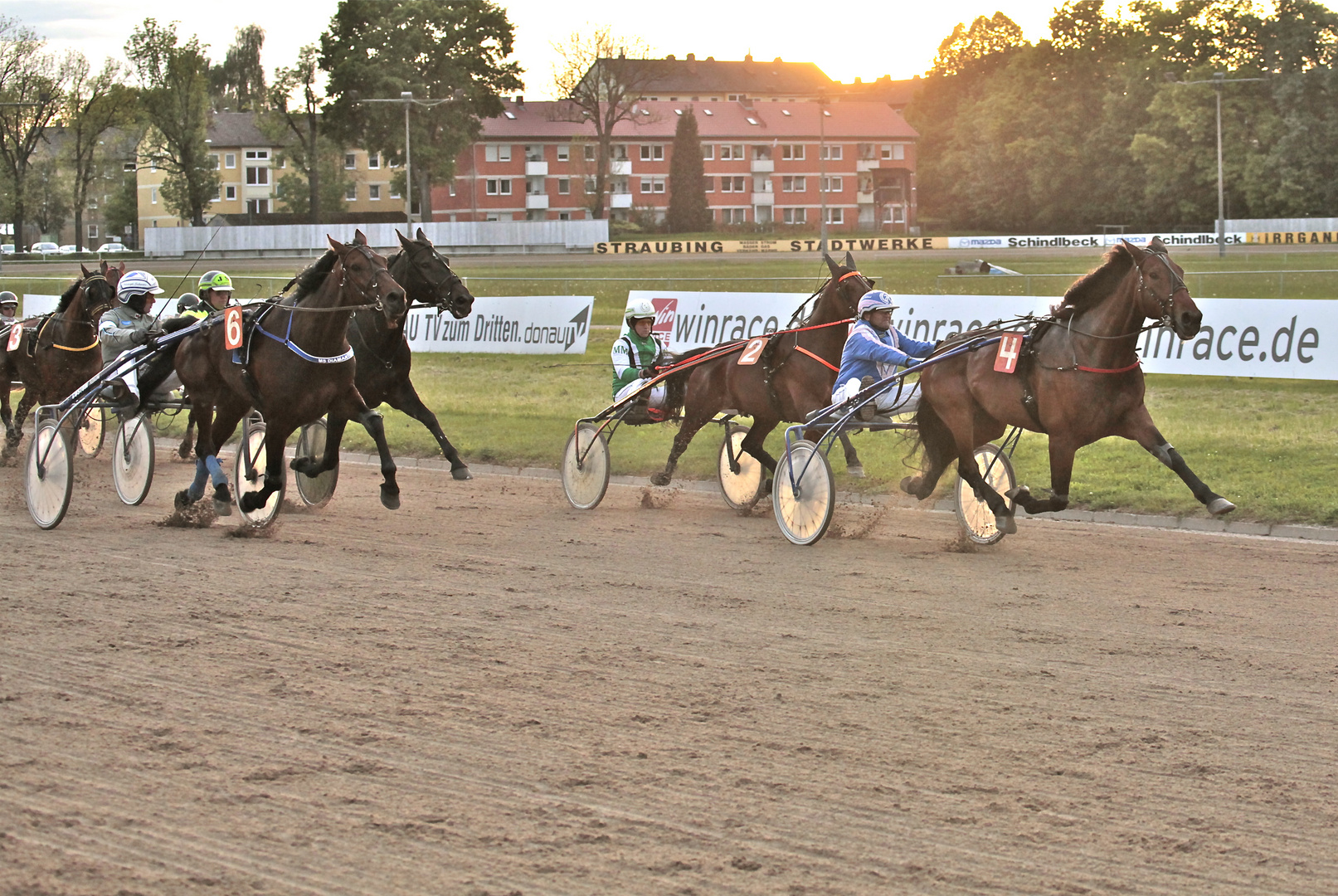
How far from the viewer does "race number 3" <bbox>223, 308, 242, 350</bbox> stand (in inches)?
375

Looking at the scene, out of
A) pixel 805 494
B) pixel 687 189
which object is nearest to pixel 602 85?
pixel 687 189

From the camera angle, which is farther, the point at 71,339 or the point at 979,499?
Answer: the point at 71,339

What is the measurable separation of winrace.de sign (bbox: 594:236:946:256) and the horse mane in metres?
45.8

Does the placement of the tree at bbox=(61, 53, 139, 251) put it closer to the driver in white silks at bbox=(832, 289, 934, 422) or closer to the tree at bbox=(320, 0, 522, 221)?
the tree at bbox=(320, 0, 522, 221)

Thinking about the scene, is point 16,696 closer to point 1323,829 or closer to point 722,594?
point 722,594

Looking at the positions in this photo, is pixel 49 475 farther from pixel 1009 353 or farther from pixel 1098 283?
pixel 1098 283

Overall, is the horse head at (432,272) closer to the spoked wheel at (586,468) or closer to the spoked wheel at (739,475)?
the spoked wheel at (586,468)

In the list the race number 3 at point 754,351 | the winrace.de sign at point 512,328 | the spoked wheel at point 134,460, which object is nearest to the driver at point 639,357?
the race number 3 at point 754,351

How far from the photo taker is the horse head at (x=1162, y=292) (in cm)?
798

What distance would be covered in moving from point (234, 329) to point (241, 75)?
97.6m

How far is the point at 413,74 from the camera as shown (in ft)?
204

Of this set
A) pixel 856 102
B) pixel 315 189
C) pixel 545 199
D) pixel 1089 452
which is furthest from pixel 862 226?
pixel 1089 452

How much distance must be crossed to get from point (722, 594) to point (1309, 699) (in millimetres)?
3036

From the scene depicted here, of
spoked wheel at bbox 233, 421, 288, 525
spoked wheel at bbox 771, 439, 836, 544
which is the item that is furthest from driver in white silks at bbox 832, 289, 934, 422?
spoked wheel at bbox 233, 421, 288, 525
